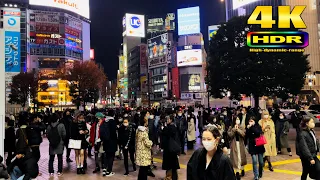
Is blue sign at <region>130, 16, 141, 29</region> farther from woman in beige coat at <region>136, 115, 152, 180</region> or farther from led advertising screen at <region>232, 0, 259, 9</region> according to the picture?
woman in beige coat at <region>136, 115, 152, 180</region>

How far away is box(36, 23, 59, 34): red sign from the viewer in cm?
7431

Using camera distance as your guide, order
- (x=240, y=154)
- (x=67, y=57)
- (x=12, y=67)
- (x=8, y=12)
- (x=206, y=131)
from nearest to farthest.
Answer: (x=206, y=131) → (x=240, y=154) → (x=12, y=67) → (x=8, y=12) → (x=67, y=57)

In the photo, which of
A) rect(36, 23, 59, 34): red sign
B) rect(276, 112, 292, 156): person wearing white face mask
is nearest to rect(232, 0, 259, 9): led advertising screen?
rect(36, 23, 59, 34): red sign

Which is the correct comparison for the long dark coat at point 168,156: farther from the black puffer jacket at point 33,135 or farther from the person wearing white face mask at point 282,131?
the person wearing white face mask at point 282,131

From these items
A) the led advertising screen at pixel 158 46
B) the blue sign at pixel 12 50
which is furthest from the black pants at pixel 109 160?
the led advertising screen at pixel 158 46

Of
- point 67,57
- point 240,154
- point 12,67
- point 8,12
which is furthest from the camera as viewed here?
point 67,57

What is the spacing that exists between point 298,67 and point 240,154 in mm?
22192

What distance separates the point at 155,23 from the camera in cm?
12556

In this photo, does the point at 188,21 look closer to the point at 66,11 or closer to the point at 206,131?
the point at 66,11

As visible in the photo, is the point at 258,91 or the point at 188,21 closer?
the point at 258,91

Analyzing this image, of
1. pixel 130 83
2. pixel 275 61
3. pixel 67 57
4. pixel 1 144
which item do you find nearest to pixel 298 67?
pixel 275 61

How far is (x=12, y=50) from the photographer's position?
50.4m

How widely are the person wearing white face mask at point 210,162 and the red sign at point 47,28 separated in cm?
7825

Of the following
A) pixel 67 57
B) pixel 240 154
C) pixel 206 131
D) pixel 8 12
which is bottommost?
pixel 240 154
